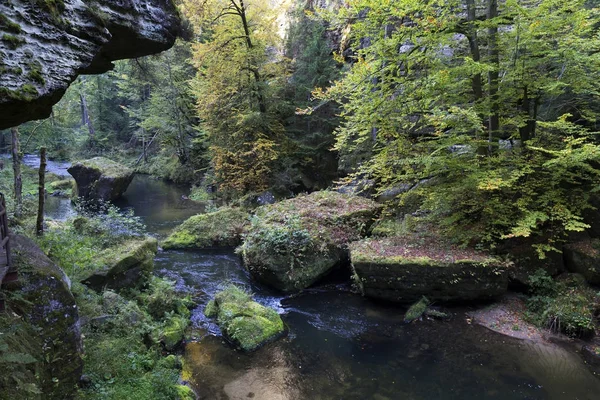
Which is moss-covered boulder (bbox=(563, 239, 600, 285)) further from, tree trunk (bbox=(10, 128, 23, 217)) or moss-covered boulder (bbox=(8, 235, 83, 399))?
tree trunk (bbox=(10, 128, 23, 217))

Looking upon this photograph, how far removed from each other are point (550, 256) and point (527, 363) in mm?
3578

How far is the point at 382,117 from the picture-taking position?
9922mm

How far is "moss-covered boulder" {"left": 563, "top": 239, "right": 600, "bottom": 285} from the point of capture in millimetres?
8922

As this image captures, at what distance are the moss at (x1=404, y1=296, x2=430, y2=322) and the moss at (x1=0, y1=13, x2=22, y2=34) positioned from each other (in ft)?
29.9

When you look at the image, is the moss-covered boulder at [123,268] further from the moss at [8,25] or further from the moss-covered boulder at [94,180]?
the moss-covered boulder at [94,180]

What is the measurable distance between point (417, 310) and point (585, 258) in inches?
177

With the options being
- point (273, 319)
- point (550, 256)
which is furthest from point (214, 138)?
point (550, 256)

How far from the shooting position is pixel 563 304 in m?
8.45

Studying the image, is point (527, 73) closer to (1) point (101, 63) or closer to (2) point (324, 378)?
(2) point (324, 378)

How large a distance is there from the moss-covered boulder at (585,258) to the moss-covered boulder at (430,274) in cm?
190

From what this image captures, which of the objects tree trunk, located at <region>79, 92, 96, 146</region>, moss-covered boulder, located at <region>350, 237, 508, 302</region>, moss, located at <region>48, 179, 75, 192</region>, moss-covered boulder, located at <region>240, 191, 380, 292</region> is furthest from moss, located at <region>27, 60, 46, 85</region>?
tree trunk, located at <region>79, 92, 96, 146</region>

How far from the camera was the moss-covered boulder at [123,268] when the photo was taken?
28.1 ft

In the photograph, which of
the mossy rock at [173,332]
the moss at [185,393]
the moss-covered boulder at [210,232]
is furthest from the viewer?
the moss-covered boulder at [210,232]

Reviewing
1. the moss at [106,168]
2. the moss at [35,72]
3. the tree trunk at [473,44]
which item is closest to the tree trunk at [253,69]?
the moss at [106,168]
